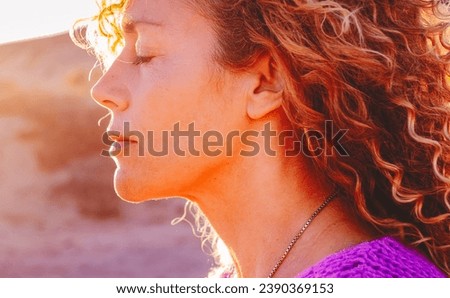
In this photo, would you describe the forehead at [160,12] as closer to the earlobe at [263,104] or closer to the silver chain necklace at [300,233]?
the earlobe at [263,104]

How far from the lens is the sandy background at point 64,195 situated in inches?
188

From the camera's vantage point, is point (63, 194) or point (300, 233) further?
point (63, 194)

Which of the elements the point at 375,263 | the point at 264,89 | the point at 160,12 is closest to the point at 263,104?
the point at 264,89

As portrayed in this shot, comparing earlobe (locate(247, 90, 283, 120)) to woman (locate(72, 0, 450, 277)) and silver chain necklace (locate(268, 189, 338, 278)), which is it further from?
silver chain necklace (locate(268, 189, 338, 278))

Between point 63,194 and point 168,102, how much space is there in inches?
130

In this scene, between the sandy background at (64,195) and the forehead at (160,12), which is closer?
the forehead at (160,12)

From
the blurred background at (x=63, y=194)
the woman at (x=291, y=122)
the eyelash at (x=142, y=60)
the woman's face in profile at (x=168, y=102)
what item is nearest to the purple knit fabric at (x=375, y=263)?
the woman at (x=291, y=122)

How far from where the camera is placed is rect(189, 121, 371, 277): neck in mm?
1869

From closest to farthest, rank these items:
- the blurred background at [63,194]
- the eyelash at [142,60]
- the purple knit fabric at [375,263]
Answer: the purple knit fabric at [375,263] → the eyelash at [142,60] → the blurred background at [63,194]

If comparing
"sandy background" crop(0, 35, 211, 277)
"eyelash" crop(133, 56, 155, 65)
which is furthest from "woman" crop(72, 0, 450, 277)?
"sandy background" crop(0, 35, 211, 277)

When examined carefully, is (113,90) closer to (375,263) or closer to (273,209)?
(273,209)

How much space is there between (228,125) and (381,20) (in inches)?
17.3

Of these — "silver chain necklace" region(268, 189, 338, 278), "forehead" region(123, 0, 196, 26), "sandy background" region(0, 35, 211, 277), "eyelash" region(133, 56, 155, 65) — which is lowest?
"silver chain necklace" region(268, 189, 338, 278)

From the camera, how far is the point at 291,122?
1.91 meters
